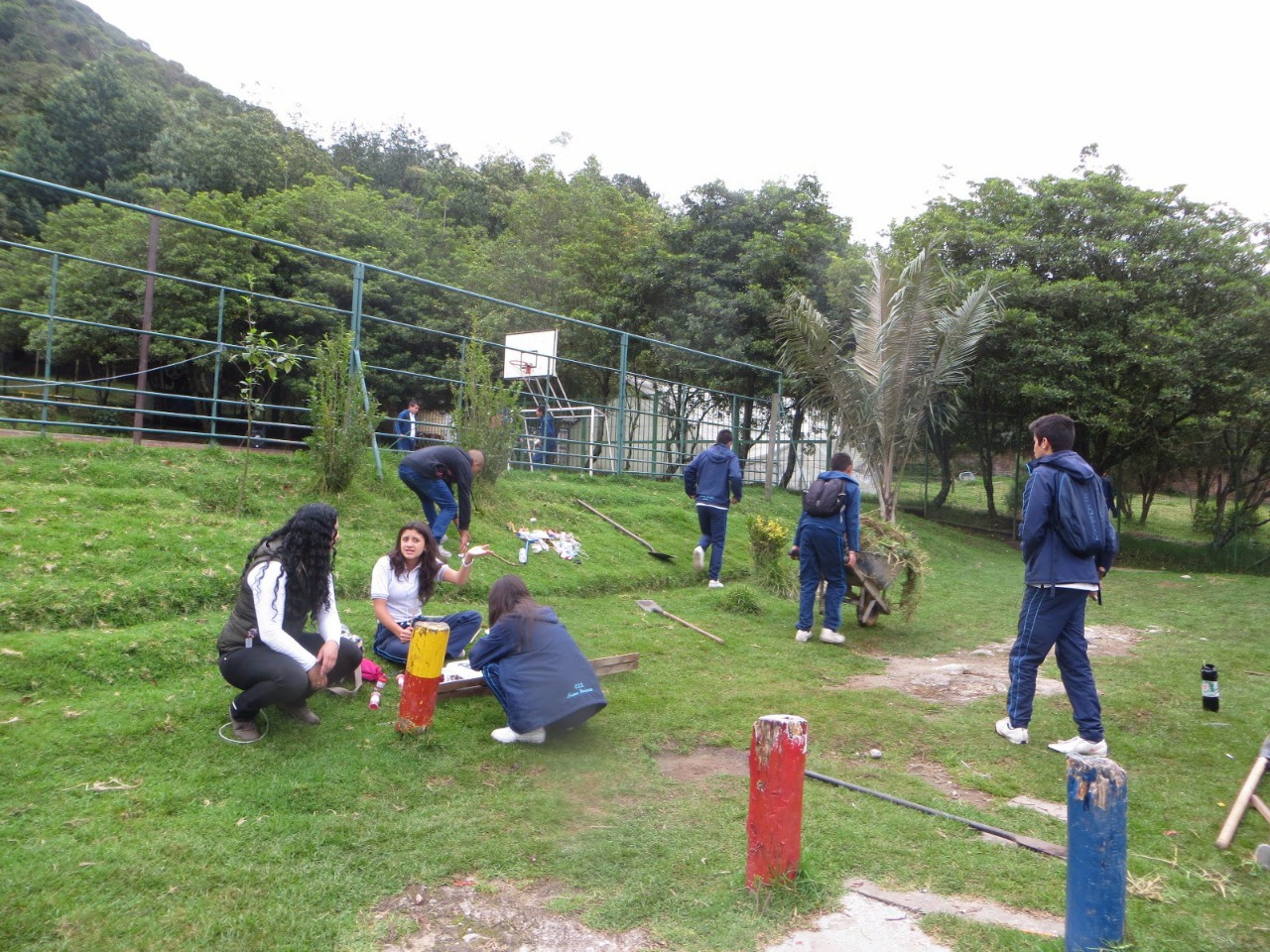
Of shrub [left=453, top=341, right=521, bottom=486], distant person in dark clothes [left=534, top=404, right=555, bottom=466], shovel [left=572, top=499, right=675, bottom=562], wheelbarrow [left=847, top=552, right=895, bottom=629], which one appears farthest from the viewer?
distant person in dark clothes [left=534, top=404, right=555, bottom=466]

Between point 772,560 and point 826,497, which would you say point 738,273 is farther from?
point 826,497

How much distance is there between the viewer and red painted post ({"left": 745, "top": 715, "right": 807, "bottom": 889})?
324 centimetres

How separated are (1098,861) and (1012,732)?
2666mm

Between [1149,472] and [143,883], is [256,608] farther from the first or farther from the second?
[1149,472]

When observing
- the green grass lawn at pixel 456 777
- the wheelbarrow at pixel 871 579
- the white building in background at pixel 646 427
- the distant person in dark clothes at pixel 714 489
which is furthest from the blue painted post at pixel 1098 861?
the white building in background at pixel 646 427

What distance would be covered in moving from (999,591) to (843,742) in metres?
8.97

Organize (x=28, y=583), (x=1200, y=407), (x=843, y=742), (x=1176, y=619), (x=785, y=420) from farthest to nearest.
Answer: (x=785, y=420)
(x=1200, y=407)
(x=1176, y=619)
(x=28, y=583)
(x=843, y=742)

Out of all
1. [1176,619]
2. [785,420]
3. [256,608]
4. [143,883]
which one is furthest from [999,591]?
[143,883]

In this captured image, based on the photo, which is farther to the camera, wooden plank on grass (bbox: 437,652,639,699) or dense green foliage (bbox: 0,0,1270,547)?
dense green foliage (bbox: 0,0,1270,547)

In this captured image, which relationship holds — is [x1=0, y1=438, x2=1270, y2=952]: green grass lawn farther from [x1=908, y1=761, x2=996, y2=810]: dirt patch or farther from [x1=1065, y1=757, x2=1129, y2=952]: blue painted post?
[x1=1065, y1=757, x2=1129, y2=952]: blue painted post

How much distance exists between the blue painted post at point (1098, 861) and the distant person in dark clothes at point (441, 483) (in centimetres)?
663

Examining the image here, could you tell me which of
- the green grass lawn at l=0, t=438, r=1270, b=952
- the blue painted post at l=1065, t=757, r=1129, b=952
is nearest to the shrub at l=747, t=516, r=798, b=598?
the green grass lawn at l=0, t=438, r=1270, b=952

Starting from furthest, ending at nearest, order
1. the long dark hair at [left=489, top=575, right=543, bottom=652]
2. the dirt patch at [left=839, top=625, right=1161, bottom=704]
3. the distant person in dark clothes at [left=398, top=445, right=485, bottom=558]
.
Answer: the distant person in dark clothes at [left=398, top=445, right=485, bottom=558], the dirt patch at [left=839, top=625, right=1161, bottom=704], the long dark hair at [left=489, top=575, right=543, bottom=652]

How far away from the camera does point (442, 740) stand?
478 cm
